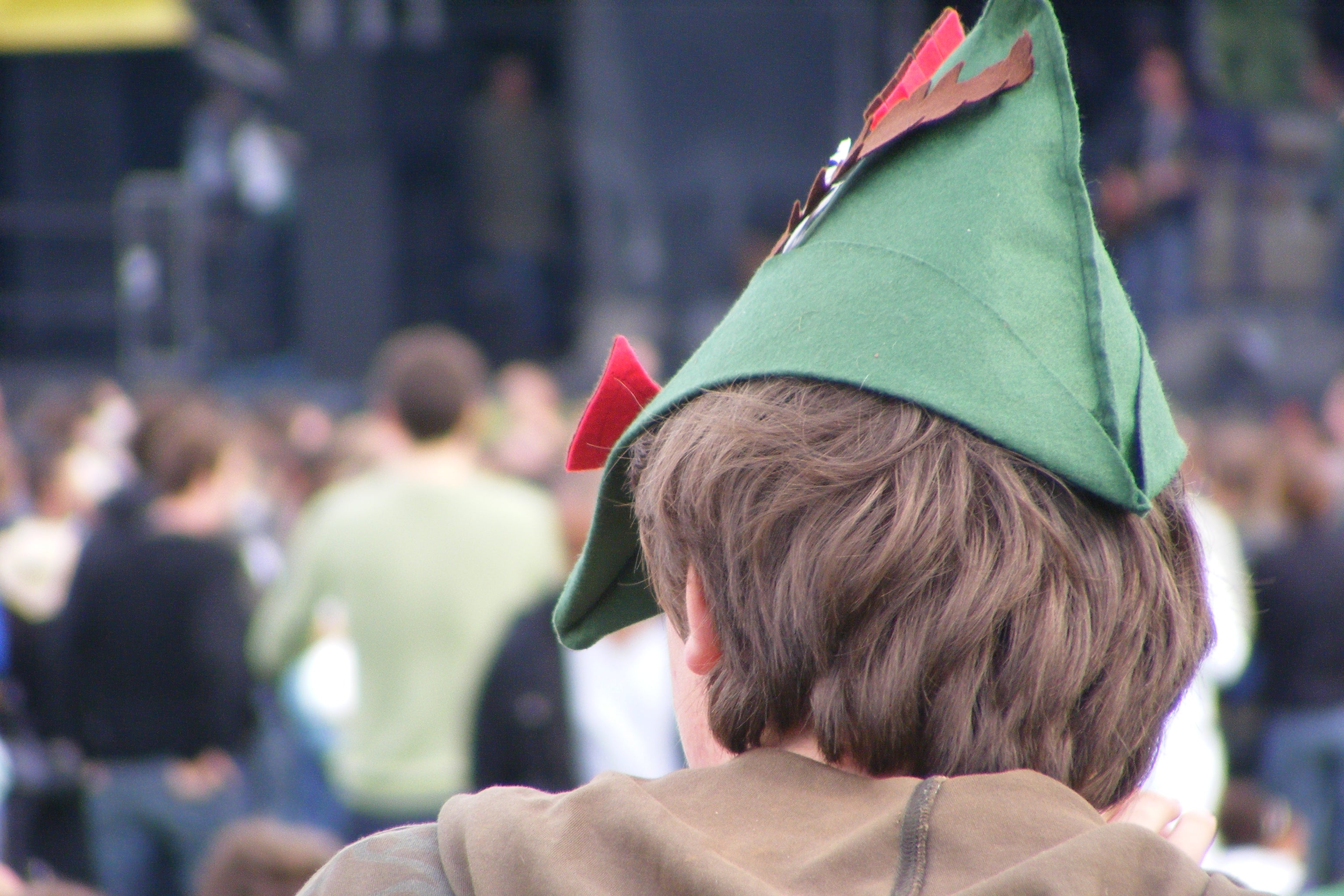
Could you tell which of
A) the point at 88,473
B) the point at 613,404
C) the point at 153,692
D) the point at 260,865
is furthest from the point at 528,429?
the point at 613,404

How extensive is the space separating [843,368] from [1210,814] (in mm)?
410

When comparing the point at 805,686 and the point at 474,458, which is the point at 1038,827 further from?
the point at 474,458

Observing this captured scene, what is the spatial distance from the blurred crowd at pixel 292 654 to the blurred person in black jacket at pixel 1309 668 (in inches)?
94.6

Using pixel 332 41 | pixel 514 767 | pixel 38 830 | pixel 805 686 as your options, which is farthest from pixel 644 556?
pixel 332 41

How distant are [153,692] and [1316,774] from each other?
3575 mm

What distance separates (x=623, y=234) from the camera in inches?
349

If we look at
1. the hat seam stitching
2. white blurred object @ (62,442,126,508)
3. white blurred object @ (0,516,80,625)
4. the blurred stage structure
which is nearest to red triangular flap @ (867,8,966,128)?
the hat seam stitching

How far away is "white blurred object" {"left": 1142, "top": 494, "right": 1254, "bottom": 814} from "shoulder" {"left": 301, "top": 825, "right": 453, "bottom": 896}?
49 centimetres

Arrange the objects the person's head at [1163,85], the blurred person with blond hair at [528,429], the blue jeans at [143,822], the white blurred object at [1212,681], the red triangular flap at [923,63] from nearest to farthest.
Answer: the red triangular flap at [923,63]
the white blurred object at [1212,681]
the blue jeans at [143,822]
the blurred person with blond hair at [528,429]
the person's head at [1163,85]

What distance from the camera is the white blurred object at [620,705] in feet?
10.1

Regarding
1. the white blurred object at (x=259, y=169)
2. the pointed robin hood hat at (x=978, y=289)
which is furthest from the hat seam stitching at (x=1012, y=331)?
the white blurred object at (x=259, y=169)

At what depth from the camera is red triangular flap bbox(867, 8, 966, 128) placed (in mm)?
1035

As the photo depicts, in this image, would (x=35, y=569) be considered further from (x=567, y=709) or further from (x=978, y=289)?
(x=978, y=289)

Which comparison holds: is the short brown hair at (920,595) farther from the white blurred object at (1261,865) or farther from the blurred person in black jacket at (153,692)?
the blurred person in black jacket at (153,692)
